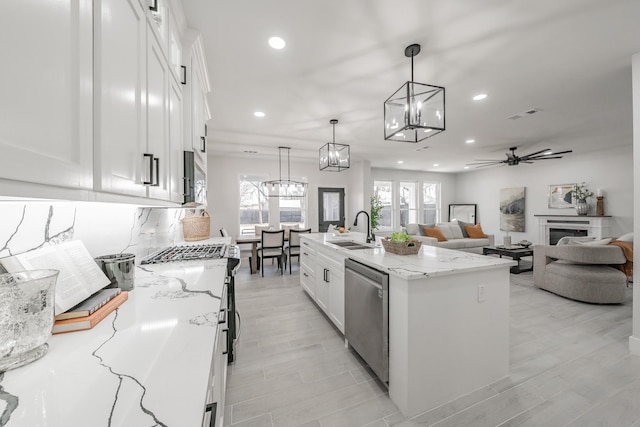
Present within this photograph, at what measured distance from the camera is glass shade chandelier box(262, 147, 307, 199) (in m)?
5.73

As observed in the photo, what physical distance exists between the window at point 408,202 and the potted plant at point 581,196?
157 inches

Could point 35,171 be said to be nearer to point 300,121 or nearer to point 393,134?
point 393,134

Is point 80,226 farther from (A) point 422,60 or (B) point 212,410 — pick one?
(A) point 422,60

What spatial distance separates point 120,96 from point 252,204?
19.3 ft

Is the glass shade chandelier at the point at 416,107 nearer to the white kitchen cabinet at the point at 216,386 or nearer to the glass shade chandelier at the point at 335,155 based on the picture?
the glass shade chandelier at the point at 335,155

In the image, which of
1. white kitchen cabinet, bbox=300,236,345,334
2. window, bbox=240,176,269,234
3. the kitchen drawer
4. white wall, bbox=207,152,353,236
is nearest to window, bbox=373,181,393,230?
white wall, bbox=207,152,353,236

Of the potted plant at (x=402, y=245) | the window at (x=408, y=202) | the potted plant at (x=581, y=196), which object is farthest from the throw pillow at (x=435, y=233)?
the potted plant at (x=402, y=245)

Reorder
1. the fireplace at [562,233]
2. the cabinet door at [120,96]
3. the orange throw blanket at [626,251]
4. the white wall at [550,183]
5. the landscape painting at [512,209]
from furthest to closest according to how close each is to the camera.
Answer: the landscape painting at [512,209] → the fireplace at [562,233] → the white wall at [550,183] → the orange throw blanket at [626,251] → the cabinet door at [120,96]

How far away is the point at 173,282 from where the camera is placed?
1.36m

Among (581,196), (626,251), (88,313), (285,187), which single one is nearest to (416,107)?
(88,313)

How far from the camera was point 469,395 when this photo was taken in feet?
5.73

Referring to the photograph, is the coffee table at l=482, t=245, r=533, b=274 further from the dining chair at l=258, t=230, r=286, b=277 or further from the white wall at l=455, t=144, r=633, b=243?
the dining chair at l=258, t=230, r=286, b=277

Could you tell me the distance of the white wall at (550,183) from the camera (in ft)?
17.7

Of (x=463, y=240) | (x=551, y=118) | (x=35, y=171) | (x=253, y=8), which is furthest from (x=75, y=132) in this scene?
(x=463, y=240)
